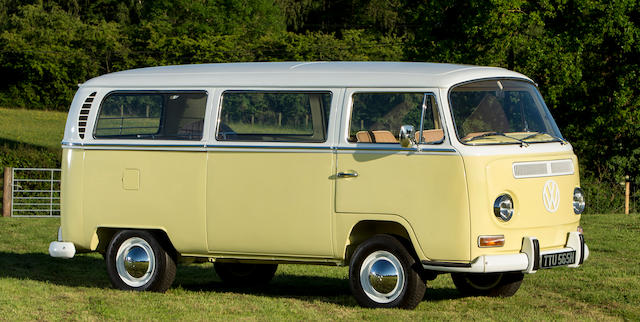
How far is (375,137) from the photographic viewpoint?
34.5 ft

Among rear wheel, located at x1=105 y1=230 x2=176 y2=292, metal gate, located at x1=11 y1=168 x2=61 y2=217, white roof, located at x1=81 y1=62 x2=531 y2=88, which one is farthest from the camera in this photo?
metal gate, located at x1=11 y1=168 x2=61 y2=217

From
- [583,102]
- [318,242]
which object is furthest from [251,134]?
[583,102]

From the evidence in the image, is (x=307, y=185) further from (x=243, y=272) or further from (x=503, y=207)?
(x=243, y=272)

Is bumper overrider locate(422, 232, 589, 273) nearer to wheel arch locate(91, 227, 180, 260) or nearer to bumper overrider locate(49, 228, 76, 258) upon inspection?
wheel arch locate(91, 227, 180, 260)

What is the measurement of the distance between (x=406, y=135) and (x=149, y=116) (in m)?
3.40

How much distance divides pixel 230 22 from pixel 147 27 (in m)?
10.1

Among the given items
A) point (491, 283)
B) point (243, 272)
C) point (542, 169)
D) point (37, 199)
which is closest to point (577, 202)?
point (542, 169)

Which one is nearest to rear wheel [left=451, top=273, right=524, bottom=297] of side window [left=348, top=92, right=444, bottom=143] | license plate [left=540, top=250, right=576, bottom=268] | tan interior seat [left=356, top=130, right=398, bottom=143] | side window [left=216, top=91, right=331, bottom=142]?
license plate [left=540, top=250, right=576, bottom=268]

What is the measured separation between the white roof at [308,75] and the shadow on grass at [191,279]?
228cm

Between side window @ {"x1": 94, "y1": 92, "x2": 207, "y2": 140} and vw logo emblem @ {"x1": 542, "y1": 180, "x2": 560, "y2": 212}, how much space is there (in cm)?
375

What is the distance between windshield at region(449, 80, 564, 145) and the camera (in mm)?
10117

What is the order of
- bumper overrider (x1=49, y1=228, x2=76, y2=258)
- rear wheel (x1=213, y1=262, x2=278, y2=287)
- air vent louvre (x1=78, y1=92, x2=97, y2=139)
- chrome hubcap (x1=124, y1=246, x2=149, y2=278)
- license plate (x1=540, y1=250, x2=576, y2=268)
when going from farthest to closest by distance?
rear wheel (x1=213, y1=262, x2=278, y2=287)
air vent louvre (x1=78, y1=92, x2=97, y2=139)
bumper overrider (x1=49, y1=228, x2=76, y2=258)
chrome hubcap (x1=124, y1=246, x2=149, y2=278)
license plate (x1=540, y1=250, x2=576, y2=268)

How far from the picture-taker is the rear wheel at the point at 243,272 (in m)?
12.9

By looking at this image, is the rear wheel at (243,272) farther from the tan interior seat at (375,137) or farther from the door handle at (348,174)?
the tan interior seat at (375,137)
